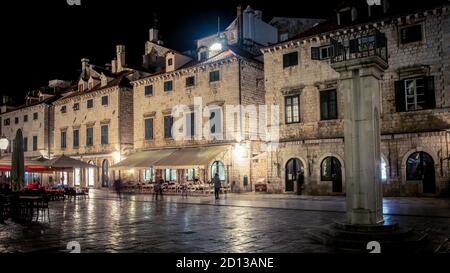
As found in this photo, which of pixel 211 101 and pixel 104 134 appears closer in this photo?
pixel 211 101

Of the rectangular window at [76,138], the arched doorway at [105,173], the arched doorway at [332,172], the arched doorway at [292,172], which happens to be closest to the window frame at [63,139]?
the rectangular window at [76,138]

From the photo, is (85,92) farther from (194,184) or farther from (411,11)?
(411,11)

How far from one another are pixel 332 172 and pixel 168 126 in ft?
45.3

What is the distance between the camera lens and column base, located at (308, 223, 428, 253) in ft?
29.3

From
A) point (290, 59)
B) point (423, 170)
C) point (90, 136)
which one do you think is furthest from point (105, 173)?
point (423, 170)

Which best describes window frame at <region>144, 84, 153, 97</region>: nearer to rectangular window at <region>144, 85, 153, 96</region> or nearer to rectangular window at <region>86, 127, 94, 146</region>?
rectangular window at <region>144, 85, 153, 96</region>

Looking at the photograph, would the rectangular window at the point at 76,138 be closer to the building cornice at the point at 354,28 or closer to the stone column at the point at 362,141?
the building cornice at the point at 354,28

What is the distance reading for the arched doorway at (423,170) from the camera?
21.5m

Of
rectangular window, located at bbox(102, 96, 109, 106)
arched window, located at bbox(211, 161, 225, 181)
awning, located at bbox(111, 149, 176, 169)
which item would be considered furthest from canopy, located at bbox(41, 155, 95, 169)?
rectangular window, located at bbox(102, 96, 109, 106)

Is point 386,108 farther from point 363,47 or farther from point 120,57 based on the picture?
point 120,57

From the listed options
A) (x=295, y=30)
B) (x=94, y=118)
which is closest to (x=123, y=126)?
(x=94, y=118)

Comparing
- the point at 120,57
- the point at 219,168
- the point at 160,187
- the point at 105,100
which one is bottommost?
the point at 160,187

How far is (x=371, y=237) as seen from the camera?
9258mm
